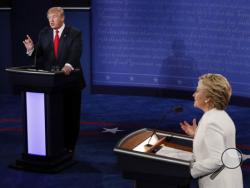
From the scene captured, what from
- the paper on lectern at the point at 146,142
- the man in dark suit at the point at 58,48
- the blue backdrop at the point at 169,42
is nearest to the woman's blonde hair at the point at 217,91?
the paper on lectern at the point at 146,142

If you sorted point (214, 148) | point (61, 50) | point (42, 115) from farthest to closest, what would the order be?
1. point (61, 50)
2. point (42, 115)
3. point (214, 148)

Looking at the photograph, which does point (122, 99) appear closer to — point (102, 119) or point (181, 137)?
point (102, 119)

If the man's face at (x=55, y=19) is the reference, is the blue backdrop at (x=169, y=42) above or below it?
below

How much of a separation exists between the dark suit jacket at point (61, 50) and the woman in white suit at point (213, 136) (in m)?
2.84

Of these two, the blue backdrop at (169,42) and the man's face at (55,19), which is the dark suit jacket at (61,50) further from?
the blue backdrop at (169,42)

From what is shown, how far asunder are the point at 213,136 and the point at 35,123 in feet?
10.0

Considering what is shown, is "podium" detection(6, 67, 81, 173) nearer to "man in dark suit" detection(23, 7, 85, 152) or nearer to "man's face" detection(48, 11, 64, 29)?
"man in dark suit" detection(23, 7, 85, 152)

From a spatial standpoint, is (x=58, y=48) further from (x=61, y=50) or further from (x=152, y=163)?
(x=152, y=163)

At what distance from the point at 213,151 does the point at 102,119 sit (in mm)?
5178

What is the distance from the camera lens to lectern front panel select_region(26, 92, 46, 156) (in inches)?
213

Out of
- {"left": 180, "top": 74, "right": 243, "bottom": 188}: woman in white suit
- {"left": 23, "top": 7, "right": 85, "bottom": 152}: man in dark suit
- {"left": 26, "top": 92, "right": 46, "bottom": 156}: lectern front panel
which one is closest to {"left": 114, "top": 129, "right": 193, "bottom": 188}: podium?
{"left": 180, "top": 74, "right": 243, "bottom": 188}: woman in white suit

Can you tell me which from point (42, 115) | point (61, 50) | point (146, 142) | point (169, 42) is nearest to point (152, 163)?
point (146, 142)

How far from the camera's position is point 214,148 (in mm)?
2746

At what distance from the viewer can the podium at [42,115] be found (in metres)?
5.25
